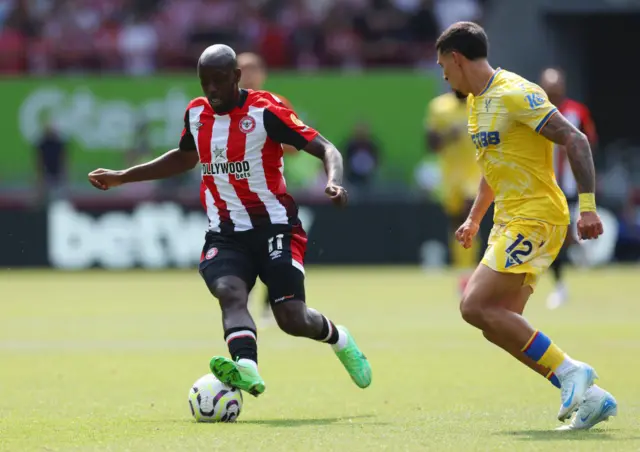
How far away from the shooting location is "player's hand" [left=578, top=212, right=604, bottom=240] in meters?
6.82

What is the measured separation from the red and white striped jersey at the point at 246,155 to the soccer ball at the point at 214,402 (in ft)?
3.60

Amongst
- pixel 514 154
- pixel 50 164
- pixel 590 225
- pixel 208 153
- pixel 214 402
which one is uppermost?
pixel 514 154

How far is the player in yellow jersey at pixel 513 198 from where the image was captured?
7.24 meters


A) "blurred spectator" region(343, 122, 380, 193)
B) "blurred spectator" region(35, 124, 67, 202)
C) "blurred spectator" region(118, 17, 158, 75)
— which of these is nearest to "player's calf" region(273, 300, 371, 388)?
"blurred spectator" region(343, 122, 380, 193)

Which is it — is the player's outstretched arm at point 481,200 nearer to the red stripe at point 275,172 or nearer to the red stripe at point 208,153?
the red stripe at point 275,172

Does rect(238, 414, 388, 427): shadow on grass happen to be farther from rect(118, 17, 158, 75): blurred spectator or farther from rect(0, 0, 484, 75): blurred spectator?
rect(118, 17, 158, 75): blurred spectator

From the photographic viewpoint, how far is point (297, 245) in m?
8.33

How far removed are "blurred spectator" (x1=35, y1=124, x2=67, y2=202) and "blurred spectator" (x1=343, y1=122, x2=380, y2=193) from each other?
5279mm

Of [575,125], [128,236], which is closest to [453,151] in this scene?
[575,125]

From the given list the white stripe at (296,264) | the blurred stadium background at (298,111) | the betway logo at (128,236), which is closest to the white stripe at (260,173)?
the white stripe at (296,264)

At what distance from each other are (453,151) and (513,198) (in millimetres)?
12517

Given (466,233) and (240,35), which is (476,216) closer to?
(466,233)

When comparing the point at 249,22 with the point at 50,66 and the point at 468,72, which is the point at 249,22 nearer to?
the point at 50,66

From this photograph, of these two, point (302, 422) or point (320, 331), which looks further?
point (320, 331)
